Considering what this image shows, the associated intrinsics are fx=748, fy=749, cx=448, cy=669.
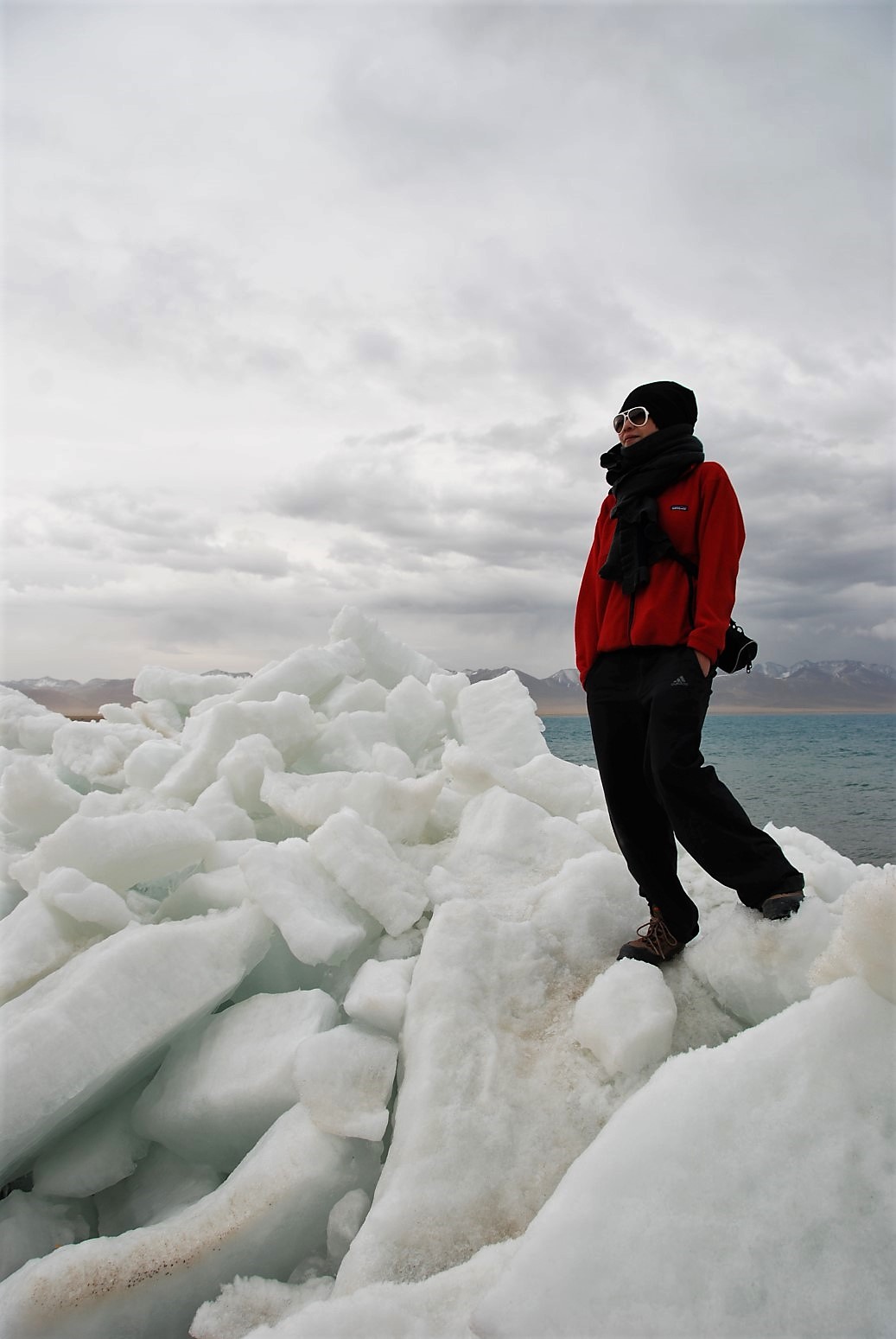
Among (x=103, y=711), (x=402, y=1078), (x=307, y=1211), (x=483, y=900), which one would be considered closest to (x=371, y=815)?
(x=483, y=900)

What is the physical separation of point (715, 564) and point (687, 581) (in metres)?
0.12

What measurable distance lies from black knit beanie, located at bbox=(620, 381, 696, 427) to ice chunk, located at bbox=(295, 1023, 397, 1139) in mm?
2448

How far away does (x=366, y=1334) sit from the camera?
1511 mm

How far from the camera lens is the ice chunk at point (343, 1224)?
77.3 inches

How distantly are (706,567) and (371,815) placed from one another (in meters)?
2.04

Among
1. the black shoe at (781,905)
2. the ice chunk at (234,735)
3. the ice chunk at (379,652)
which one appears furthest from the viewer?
the ice chunk at (379,652)

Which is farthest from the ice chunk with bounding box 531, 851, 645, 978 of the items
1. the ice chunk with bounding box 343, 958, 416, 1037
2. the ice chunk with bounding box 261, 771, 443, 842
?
the ice chunk with bounding box 261, 771, 443, 842

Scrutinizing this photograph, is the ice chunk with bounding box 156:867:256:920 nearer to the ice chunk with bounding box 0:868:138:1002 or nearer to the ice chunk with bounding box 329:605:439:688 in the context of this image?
the ice chunk with bounding box 0:868:138:1002

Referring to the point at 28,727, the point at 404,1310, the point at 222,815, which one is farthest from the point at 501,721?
the point at 28,727

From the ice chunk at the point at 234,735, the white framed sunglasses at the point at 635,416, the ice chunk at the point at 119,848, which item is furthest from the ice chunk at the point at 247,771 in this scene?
the white framed sunglasses at the point at 635,416

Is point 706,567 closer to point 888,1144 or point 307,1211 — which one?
point 888,1144

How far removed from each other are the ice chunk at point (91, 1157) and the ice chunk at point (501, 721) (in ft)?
9.87

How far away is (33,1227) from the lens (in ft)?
7.09

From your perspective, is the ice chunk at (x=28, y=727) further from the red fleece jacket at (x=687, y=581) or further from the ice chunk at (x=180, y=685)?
the red fleece jacket at (x=687, y=581)
